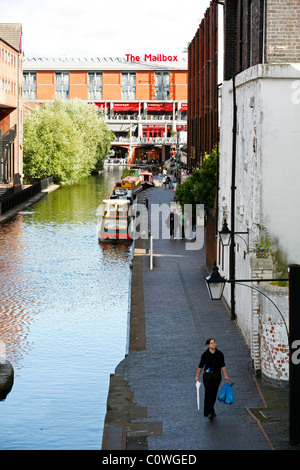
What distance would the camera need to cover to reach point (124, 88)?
134 metres

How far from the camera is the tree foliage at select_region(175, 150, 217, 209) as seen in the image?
108 ft

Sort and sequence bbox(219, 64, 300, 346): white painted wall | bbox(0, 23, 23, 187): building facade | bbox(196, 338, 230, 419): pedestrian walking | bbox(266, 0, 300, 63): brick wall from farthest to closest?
bbox(0, 23, 23, 187): building facade → bbox(266, 0, 300, 63): brick wall → bbox(219, 64, 300, 346): white painted wall → bbox(196, 338, 230, 419): pedestrian walking

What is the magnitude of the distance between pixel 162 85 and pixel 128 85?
18.5 ft

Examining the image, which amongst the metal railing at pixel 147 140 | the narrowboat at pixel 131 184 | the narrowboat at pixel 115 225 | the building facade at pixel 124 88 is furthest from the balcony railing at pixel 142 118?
the narrowboat at pixel 115 225

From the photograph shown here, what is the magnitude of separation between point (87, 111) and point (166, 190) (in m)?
24.1

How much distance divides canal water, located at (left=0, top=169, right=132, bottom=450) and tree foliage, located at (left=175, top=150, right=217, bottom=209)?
3.66 m

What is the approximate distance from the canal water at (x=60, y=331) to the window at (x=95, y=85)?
3698 inches

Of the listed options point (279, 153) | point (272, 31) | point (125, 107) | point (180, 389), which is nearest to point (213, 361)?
point (180, 389)

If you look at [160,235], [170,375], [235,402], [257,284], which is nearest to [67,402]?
[170,375]

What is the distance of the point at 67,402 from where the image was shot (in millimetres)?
15844

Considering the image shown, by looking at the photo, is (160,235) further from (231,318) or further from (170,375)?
(170,375)

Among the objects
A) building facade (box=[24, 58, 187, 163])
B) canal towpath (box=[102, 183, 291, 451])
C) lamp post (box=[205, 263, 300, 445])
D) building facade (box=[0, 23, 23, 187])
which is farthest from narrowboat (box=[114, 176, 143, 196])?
building facade (box=[24, 58, 187, 163])

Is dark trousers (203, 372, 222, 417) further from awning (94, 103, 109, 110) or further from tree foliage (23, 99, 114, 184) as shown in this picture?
awning (94, 103, 109, 110)

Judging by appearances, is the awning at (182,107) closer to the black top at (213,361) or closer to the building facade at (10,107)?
the building facade at (10,107)
